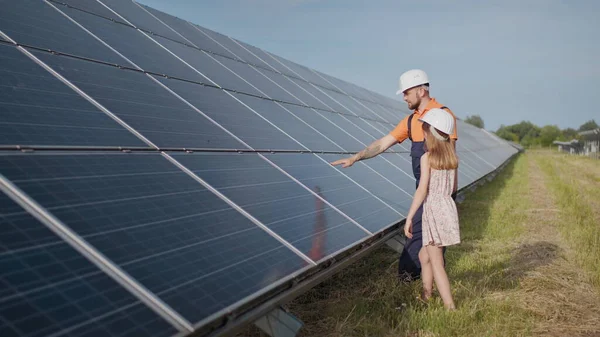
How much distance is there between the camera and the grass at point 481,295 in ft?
17.4

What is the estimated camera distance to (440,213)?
5621mm

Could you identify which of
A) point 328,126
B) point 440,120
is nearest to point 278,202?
point 440,120

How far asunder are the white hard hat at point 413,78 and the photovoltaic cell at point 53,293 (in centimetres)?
450

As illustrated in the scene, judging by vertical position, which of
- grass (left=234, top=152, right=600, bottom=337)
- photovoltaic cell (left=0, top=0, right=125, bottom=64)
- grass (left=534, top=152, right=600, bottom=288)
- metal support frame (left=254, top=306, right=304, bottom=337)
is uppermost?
photovoltaic cell (left=0, top=0, right=125, bottom=64)

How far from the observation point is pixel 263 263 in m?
3.84

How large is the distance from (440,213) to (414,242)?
1161mm

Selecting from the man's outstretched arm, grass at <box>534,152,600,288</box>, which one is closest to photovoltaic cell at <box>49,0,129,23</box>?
the man's outstretched arm

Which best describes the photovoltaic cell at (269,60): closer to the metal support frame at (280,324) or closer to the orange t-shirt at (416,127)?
the orange t-shirt at (416,127)

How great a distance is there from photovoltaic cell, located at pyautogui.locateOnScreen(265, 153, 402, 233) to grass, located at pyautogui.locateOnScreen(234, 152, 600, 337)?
0.91m

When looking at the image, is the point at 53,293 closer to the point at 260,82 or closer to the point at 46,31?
the point at 46,31

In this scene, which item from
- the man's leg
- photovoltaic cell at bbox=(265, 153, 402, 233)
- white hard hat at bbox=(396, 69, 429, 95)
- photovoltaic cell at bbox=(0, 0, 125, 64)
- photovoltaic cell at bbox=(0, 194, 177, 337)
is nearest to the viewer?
photovoltaic cell at bbox=(0, 194, 177, 337)

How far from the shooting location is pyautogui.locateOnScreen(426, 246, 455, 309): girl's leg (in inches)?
221

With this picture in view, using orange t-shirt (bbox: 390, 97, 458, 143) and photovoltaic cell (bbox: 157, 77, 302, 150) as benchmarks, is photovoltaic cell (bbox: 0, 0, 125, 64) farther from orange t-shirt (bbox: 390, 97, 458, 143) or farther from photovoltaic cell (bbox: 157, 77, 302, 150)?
orange t-shirt (bbox: 390, 97, 458, 143)

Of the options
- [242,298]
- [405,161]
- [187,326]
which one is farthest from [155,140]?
[405,161]
